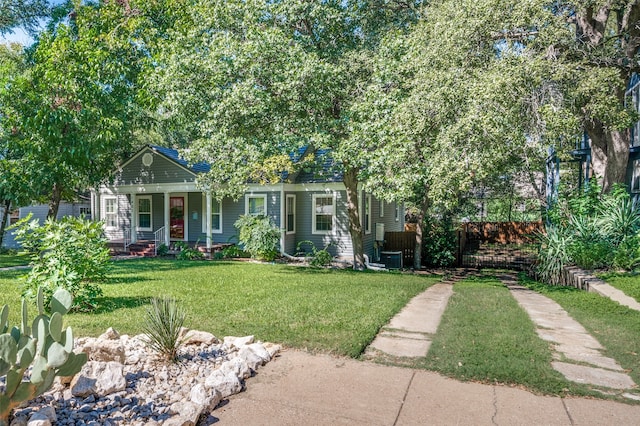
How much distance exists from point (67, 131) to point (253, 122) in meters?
8.53

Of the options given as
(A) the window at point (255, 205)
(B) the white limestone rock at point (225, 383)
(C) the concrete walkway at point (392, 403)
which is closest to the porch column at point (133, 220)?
(A) the window at point (255, 205)

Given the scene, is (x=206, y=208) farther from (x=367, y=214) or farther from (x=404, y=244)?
(x=404, y=244)

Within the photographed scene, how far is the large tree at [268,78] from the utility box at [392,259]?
497 cm

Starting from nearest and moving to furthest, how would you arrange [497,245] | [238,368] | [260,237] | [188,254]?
1. [238,368]
2. [260,237]
3. [188,254]
4. [497,245]

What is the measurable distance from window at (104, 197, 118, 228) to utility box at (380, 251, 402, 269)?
11556mm

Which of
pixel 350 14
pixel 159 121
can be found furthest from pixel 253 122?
pixel 159 121

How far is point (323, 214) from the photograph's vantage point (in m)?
15.4

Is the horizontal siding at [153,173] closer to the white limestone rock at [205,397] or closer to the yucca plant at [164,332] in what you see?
the yucca plant at [164,332]

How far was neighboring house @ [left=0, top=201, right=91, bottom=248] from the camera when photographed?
69.4 feet

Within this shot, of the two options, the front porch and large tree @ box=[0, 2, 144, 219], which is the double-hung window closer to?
the front porch

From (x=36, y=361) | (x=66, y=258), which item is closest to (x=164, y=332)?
(x=36, y=361)

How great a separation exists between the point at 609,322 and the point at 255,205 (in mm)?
11996

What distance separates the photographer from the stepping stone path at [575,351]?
12.6 feet

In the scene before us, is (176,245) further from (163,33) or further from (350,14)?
(350,14)
